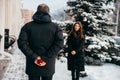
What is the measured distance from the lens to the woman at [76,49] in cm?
944

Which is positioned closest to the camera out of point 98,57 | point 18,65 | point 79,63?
point 79,63

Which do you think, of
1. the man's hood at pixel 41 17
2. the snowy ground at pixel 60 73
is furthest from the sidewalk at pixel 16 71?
the man's hood at pixel 41 17

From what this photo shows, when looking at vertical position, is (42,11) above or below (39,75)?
above

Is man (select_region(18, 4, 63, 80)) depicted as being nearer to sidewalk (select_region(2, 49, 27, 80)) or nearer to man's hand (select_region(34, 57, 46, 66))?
man's hand (select_region(34, 57, 46, 66))

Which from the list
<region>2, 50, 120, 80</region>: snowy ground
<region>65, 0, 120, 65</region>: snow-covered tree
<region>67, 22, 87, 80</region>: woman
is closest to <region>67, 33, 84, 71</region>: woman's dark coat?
<region>67, 22, 87, 80</region>: woman

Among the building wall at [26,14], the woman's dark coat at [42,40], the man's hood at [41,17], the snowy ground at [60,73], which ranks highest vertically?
the man's hood at [41,17]

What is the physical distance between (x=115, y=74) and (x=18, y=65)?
3.15 meters

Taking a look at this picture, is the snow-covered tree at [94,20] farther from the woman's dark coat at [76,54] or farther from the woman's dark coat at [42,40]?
the woman's dark coat at [42,40]

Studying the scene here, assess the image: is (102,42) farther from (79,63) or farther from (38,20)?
(38,20)

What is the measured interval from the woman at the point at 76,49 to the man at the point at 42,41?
11.5ft

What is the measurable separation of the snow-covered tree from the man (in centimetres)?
605

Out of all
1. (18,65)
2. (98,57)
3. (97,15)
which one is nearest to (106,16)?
(97,15)

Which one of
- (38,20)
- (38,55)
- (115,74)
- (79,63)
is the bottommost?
(115,74)

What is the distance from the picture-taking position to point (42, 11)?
5.86 meters
